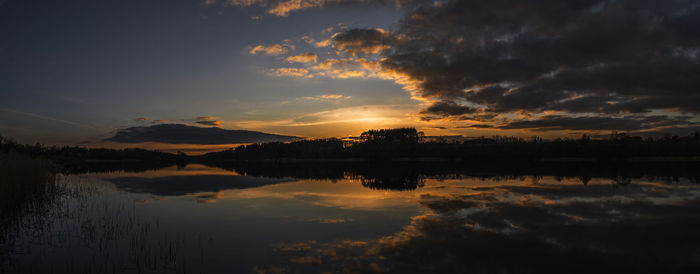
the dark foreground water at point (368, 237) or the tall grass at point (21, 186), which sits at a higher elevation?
the tall grass at point (21, 186)

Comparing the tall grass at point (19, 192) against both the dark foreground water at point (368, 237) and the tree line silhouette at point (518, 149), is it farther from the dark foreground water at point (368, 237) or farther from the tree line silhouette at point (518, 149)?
the tree line silhouette at point (518, 149)

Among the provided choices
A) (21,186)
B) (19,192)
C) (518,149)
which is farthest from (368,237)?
(518,149)

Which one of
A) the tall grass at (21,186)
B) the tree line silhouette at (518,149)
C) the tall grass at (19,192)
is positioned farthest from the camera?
the tree line silhouette at (518,149)

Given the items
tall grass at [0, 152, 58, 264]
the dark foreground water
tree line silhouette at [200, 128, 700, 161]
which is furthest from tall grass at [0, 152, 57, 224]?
tree line silhouette at [200, 128, 700, 161]

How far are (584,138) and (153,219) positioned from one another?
167 m

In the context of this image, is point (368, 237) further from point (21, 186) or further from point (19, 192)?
point (21, 186)

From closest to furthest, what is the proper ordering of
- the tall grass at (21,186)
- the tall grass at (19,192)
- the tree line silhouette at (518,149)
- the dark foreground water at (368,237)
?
the dark foreground water at (368,237), the tall grass at (19,192), the tall grass at (21,186), the tree line silhouette at (518,149)

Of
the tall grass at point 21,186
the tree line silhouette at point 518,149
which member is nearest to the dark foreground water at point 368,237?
the tall grass at point 21,186

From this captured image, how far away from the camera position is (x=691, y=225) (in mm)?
13688

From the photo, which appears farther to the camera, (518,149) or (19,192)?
(518,149)

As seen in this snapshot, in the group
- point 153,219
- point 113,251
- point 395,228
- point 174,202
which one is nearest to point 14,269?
point 113,251

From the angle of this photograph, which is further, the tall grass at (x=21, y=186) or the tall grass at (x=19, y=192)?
the tall grass at (x=21, y=186)

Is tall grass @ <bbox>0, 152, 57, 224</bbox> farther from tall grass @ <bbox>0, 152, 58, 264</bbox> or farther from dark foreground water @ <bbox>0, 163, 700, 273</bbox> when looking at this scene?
dark foreground water @ <bbox>0, 163, 700, 273</bbox>

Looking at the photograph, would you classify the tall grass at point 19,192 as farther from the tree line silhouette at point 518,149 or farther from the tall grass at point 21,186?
the tree line silhouette at point 518,149
